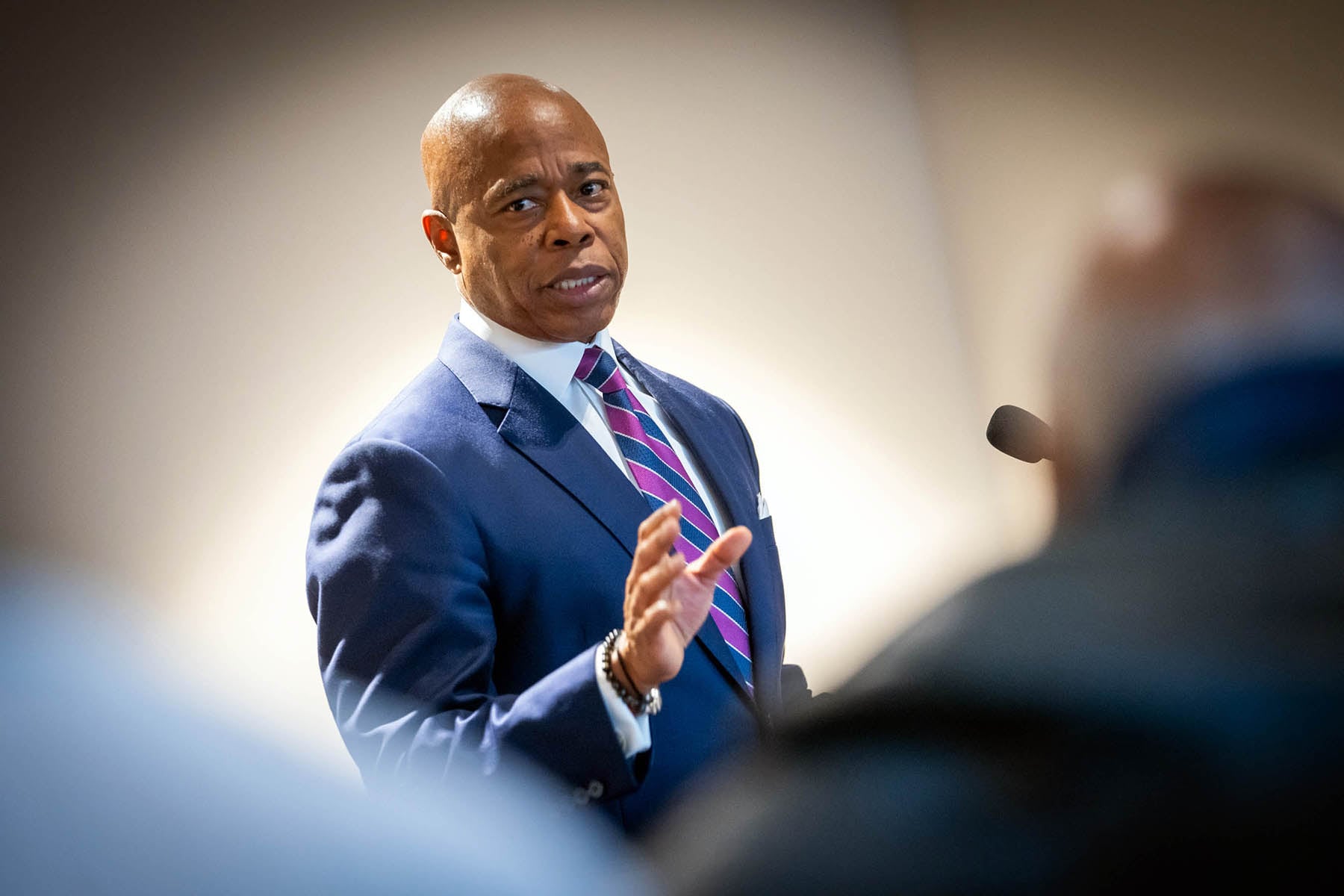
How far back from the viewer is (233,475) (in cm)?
202

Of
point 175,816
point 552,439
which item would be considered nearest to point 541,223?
point 552,439

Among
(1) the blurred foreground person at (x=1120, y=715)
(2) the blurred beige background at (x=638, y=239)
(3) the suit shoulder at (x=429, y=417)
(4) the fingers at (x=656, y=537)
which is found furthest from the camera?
(2) the blurred beige background at (x=638, y=239)

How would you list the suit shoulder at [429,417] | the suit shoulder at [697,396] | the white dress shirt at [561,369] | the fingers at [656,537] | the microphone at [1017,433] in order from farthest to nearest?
the suit shoulder at [697,396] < the white dress shirt at [561,369] < the suit shoulder at [429,417] < the microphone at [1017,433] < the fingers at [656,537]

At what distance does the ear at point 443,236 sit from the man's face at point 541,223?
0.04 metres

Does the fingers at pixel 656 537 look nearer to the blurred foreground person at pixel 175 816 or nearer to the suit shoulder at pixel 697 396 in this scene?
the blurred foreground person at pixel 175 816

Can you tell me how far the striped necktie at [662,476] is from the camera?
1313mm

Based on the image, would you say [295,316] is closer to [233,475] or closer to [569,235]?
[233,475]

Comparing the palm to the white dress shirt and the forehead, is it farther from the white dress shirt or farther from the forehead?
the forehead

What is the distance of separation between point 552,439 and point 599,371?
0.12 meters

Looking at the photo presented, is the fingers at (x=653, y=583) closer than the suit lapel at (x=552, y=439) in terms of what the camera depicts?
Yes

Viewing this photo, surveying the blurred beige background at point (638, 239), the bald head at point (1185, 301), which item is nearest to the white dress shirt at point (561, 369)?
the blurred beige background at point (638, 239)

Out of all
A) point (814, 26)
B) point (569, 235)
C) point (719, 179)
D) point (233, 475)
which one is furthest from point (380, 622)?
point (814, 26)

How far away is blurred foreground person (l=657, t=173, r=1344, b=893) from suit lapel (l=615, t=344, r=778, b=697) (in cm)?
90

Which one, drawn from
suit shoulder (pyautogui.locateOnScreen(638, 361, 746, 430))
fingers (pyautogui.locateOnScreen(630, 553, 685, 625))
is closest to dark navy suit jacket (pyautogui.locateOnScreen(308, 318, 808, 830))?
fingers (pyautogui.locateOnScreen(630, 553, 685, 625))
